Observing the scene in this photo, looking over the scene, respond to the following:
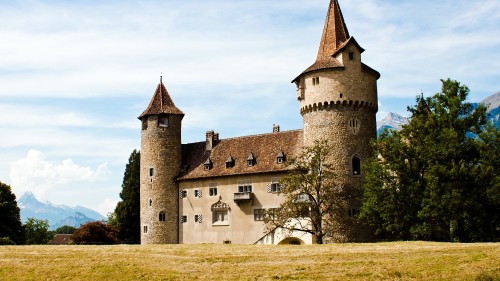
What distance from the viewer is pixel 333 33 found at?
6238 centimetres

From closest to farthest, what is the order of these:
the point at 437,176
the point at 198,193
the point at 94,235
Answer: the point at 437,176
the point at 198,193
the point at 94,235

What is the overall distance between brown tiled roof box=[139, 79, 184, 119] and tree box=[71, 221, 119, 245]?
1794 cm

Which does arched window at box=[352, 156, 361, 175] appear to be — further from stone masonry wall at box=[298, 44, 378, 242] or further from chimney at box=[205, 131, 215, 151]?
chimney at box=[205, 131, 215, 151]

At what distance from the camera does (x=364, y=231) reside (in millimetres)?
56656

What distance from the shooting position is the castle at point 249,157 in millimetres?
58344

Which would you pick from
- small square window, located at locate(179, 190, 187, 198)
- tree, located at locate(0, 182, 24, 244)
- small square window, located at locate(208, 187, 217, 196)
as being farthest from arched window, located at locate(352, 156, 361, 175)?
tree, located at locate(0, 182, 24, 244)

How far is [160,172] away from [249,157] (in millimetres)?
10718

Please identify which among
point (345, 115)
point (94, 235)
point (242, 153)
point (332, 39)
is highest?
point (332, 39)

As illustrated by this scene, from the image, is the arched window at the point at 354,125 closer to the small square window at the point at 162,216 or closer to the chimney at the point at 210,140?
the chimney at the point at 210,140

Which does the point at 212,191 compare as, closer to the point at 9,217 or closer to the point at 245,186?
the point at 245,186

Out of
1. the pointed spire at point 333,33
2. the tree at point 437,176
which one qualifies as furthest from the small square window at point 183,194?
the tree at point 437,176

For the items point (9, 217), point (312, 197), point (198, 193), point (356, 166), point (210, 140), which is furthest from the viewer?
point (9, 217)

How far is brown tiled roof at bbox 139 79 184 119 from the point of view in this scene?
6948cm

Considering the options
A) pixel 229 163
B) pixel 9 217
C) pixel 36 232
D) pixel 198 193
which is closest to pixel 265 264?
pixel 229 163
